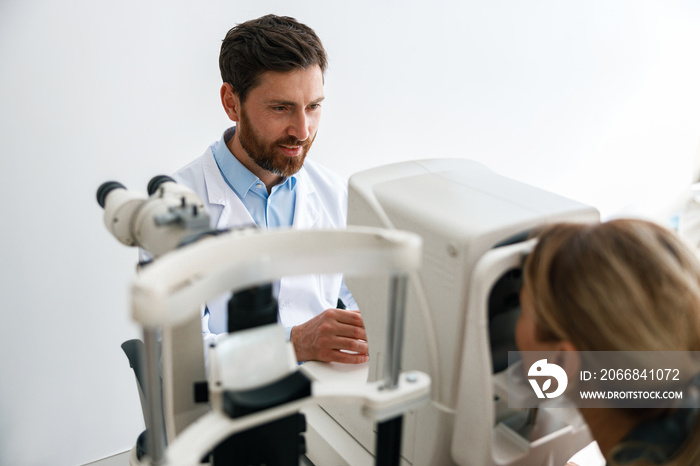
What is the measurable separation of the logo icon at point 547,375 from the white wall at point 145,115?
1.36 m

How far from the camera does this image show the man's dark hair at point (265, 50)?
1.50 meters

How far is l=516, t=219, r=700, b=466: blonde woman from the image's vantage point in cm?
69

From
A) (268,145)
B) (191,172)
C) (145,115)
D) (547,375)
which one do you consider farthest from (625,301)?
(145,115)

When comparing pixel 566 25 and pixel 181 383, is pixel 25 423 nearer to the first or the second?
pixel 181 383

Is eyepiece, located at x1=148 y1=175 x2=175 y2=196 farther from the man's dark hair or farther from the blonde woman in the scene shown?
the man's dark hair

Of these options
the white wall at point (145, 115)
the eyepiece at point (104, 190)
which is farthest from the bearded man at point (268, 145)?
the eyepiece at point (104, 190)

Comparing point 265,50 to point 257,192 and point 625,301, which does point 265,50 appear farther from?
point 625,301

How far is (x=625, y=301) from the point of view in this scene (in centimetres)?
68

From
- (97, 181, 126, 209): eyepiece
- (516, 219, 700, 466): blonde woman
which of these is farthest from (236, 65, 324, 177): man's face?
(516, 219, 700, 466): blonde woman

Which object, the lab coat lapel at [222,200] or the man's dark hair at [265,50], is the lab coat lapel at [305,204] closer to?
the lab coat lapel at [222,200]

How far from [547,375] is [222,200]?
1025 millimetres

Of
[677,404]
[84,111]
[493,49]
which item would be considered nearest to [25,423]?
[84,111]

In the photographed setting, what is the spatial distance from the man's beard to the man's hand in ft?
1.88

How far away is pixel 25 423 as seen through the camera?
5.97ft
